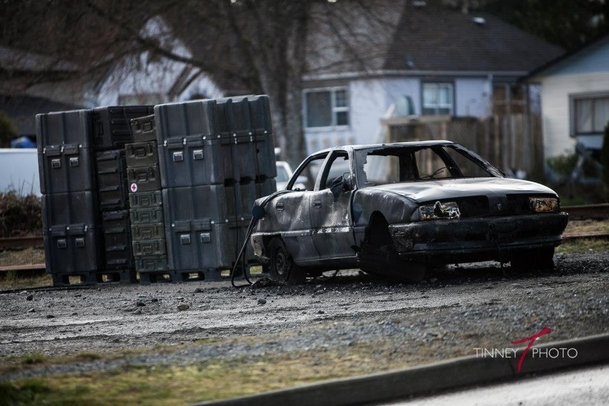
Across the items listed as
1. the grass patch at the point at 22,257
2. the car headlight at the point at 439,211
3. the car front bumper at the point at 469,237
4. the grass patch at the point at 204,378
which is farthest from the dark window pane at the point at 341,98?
the grass patch at the point at 204,378

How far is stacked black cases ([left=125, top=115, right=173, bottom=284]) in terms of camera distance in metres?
16.6

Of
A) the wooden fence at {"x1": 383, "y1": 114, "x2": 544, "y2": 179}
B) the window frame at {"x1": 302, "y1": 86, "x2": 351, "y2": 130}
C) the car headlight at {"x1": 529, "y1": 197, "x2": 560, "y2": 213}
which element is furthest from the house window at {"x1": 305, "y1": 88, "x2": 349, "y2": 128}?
the car headlight at {"x1": 529, "y1": 197, "x2": 560, "y2": 213}

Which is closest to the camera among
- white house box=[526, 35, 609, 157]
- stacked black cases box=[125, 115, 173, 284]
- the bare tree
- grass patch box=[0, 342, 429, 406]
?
grass patch box=[0, 342, 429, 406]

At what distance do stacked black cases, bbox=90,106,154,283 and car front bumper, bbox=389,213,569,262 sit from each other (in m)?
5.84

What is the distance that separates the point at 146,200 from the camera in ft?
55.1

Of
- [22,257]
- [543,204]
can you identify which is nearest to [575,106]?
[22,257]

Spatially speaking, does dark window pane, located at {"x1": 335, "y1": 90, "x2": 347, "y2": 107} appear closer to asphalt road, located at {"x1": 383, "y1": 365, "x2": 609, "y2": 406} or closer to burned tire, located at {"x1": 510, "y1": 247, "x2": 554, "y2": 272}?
burned tire, located at {"x1": 510, "y1": 247, "x2": 554, "y2": 272}

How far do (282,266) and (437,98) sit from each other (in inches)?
1279

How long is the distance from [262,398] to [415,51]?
4046cm

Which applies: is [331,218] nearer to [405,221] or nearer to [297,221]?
[297,221]

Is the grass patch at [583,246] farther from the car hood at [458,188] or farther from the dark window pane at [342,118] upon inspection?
the dark window pane at [342,118]

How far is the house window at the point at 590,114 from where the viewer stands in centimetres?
3944

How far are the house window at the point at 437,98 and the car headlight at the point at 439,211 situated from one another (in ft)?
111

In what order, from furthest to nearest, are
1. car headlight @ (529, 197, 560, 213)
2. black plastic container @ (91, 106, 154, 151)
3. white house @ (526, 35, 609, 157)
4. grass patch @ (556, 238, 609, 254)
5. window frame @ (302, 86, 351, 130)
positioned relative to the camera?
window frame @ (302, 86, 351, 130), white house @ (526, 35, 609, 157), black plastic container @ (91, 106, 154, 151), grass patch @ (556, 238, 609, 254), car headlight @ (529, 197, 560, 213)
